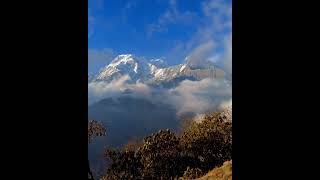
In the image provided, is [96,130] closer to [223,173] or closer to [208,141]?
[208,141]

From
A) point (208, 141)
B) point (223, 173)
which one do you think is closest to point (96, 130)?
point (208, 141)

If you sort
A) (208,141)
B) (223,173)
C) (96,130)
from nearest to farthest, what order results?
(223,173) → (208,141) → (96,130)

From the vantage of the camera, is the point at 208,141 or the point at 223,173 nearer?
the point at 223,173

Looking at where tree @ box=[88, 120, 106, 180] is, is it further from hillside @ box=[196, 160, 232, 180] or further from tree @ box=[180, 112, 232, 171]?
hillside @ box=[196, 160, 232, 180]

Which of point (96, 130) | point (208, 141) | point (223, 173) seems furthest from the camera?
point (96, 130)

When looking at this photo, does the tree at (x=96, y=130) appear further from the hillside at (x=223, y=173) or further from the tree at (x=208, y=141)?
the hillside at (x=223, y=173)

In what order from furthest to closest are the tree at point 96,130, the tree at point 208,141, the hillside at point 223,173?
the tree at point 96,130, the tree at point 208,141, the hillside at point 223,173

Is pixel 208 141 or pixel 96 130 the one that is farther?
pixel 96 130

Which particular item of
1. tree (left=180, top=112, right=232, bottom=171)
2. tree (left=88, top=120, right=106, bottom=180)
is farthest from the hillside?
tree (left=88, top=120, right=106, bottom=180)

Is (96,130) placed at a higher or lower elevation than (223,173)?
higher

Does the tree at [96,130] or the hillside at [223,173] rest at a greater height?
the tree at [96,130]

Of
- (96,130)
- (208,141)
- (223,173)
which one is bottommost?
(223,173)

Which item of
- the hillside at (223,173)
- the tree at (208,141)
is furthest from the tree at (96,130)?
the hillside at (223,173)
